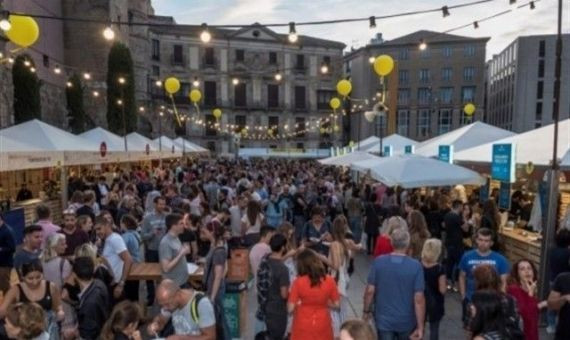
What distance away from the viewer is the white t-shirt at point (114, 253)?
496 cm

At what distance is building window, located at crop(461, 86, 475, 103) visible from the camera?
52000 millimetres

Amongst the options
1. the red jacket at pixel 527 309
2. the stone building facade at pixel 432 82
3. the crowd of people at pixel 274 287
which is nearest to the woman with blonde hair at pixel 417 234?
the crowd of people at pixel 274 287

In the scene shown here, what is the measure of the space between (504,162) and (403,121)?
46.9 metres

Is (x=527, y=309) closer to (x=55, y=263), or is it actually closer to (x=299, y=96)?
(x=55, y=263)

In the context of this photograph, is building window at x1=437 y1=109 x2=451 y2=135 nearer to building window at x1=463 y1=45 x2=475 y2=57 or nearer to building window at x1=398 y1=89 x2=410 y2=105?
building window at x1=398 y1=89 x2=410 y2=105

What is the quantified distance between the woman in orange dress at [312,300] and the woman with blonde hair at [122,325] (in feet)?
4.21

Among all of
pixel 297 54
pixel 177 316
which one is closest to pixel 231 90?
pixel 297 54

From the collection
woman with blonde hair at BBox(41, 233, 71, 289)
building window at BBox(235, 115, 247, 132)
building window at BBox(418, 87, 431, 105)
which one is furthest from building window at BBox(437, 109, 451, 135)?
woman with blonde hair at BBox(41, 233, 71, 289)

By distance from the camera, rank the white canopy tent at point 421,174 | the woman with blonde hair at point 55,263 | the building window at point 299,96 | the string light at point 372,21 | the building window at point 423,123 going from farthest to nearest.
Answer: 1. the building window at point 299,96
2. the building window at point 423,123
3. the string light at point 372,21
4. the white canopy tent at point 421,174
5. the woman with blonde hair at point 55,263

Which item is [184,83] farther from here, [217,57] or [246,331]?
[246,331]

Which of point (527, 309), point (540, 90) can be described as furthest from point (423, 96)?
point (527, 309)

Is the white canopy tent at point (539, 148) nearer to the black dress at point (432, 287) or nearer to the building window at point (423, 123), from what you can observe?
the black dress at point (432, 287)

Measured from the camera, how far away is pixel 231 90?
179 ft

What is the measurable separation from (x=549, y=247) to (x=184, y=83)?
50.1 meters
